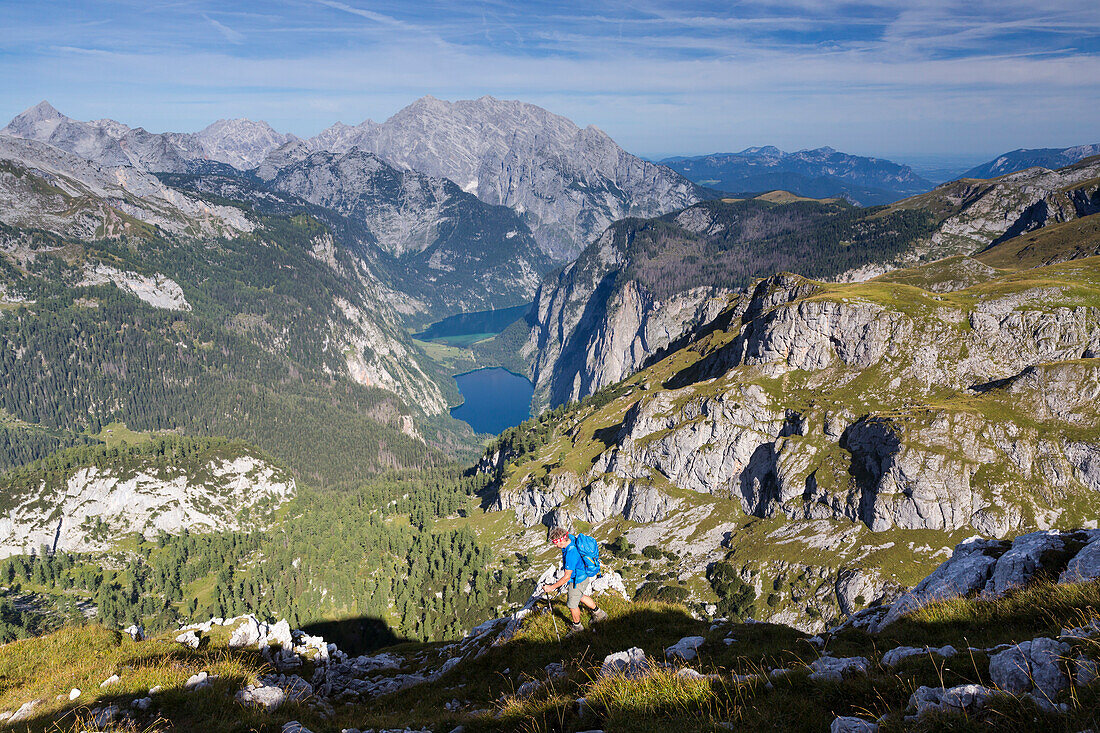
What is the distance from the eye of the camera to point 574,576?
20.0 meters

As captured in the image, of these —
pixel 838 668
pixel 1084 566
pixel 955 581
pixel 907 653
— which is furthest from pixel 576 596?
pixel 1084 566

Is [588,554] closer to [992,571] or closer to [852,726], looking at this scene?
[852,726]

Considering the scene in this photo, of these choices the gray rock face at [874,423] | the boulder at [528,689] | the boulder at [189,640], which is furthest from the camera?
the gray rock face at [874,423]

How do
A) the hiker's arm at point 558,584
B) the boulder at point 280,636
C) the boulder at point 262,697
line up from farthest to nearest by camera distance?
the boulder at point 280,636, the hiker's arm at point 558,584, the boulder at point 262,697

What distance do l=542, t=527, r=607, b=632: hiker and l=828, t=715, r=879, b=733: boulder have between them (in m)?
10.8

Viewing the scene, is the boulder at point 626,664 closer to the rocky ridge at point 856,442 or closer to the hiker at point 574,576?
the hiker at point 574,576

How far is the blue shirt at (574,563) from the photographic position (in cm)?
1967

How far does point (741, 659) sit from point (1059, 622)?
288 inches

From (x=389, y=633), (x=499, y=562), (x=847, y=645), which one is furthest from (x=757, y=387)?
(x=847, y=645)

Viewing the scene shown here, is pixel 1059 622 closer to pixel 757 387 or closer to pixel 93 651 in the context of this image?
pixel 93 651

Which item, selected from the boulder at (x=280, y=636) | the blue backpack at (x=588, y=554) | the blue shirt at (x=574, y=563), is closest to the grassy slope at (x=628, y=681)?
the blue shirt at (x=574, y=563)

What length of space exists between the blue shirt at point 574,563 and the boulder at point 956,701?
1191 centimetres

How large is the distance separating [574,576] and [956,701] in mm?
12925

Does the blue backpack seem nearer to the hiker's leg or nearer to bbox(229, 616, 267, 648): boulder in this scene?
the hiker's leg
